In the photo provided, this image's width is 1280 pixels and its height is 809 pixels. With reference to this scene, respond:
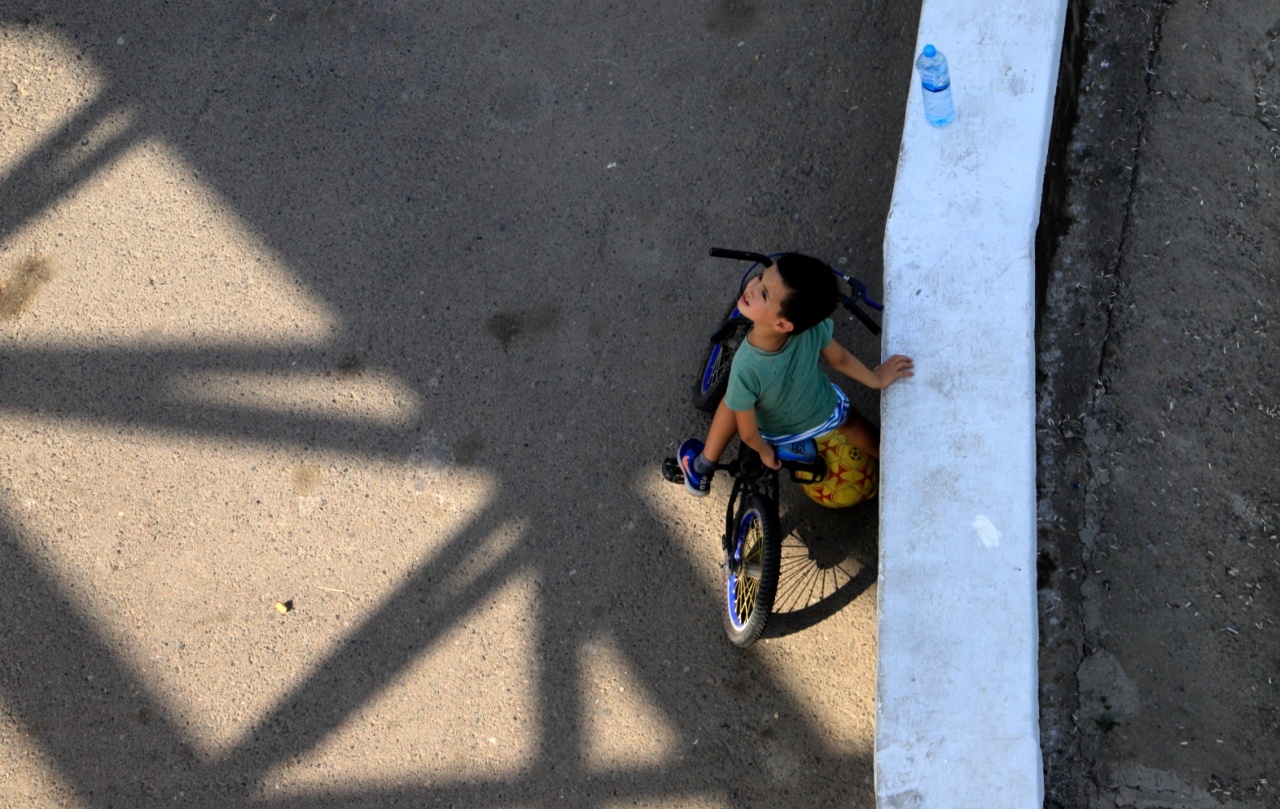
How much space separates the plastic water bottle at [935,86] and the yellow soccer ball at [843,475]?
1289 millimetres

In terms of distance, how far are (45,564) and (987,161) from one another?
4.34 m

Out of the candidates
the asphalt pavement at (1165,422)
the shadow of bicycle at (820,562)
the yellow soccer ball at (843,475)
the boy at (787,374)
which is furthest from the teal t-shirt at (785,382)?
the asphalt pavement at (1165,422)

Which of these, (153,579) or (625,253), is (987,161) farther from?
(153,579)

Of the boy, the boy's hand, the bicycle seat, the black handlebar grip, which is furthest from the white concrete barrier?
the black handlebar grip

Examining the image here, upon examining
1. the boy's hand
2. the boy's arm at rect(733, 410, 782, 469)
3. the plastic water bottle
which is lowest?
the boy's arm at rect(733, 410, 782, 469)

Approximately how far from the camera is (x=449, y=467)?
14.5ft

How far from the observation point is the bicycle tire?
3537 mm

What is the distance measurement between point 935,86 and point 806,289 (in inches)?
51.0

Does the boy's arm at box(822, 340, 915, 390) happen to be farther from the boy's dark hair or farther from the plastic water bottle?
the plastic water bottle

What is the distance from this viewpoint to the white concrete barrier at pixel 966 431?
3.21 meters

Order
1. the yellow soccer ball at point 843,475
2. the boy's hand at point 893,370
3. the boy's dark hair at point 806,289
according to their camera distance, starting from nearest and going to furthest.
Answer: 1. the boy's dark hair at point 806,289
2. the boy's hand at point 893,370
3. the yellow soccer ball at point 843,475

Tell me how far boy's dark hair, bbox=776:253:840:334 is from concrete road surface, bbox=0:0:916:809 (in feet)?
4.52

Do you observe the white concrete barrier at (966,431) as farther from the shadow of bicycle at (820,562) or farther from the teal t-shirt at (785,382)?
the shadow of bicycle at (820,562)

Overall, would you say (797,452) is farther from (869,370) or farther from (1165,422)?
(1165,422)
